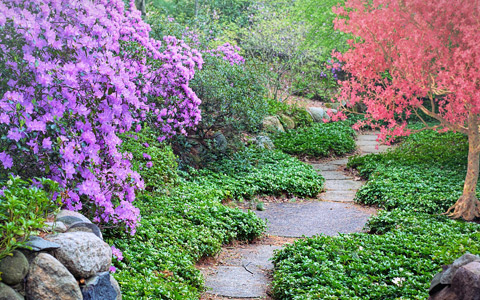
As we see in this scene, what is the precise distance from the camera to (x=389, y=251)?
181 inches

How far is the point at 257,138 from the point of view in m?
10.1

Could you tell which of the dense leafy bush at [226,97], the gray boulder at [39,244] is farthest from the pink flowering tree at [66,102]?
the dense leafy bush at [226,97]

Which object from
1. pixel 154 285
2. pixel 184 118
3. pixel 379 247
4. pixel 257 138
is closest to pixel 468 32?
pixel 379 247

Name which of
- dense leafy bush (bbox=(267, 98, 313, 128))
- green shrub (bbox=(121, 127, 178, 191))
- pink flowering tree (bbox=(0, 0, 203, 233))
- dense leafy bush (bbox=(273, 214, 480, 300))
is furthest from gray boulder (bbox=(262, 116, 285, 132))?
pink flowering tree (bbox=(0, 0, 203, 233))

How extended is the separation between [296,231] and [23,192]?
4.46m

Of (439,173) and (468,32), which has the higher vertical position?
(468,32)

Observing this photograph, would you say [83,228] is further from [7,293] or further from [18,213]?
[7,293]

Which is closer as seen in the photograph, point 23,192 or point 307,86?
point 23,192

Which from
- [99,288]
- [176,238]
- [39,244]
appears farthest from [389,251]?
[39,244]

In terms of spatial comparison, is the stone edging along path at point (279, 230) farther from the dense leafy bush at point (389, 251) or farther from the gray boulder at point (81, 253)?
the gray boulder at point (81, 253)

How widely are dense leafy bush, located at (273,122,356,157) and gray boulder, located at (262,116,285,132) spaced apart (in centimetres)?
20

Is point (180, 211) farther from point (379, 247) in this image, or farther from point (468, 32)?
point (468, 32)

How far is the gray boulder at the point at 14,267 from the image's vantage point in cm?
214

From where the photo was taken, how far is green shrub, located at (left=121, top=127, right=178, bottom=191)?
5332 mm
